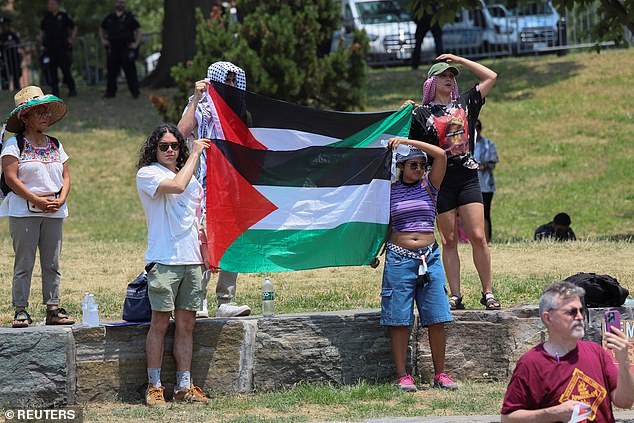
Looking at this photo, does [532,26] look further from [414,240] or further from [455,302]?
[414,240]

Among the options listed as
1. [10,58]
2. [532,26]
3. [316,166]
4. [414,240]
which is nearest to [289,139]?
[316,166]

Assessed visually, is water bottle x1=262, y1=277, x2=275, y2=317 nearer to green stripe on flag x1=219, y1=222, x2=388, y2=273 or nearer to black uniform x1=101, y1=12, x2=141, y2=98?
green stripe on flag x1=219, y1=222, x2=388, y2=273

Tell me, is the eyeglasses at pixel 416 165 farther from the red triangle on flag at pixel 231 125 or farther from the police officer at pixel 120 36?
the police officer at pixel 120 36

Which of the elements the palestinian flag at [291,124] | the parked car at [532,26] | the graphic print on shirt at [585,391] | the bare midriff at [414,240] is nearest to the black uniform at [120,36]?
the parked car at [532,26]

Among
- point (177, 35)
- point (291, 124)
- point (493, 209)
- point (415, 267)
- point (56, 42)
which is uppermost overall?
point (177, 35)

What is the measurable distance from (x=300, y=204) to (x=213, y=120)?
905 mm

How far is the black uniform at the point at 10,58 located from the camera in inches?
1035

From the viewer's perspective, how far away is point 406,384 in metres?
8.05

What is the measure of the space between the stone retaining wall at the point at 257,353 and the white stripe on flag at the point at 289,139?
4.18ft

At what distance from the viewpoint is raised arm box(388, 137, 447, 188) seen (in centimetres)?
812

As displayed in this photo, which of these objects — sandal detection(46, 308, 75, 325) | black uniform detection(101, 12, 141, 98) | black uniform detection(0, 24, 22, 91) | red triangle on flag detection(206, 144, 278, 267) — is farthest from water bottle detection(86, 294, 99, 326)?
black uniform detection(0, 24, 22, 91)

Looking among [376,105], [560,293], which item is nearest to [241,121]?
[560,293]

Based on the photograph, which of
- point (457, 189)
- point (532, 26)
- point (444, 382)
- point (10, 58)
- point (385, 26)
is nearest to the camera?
point (444, 382)

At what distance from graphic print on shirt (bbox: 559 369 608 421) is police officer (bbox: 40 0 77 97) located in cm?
1907
